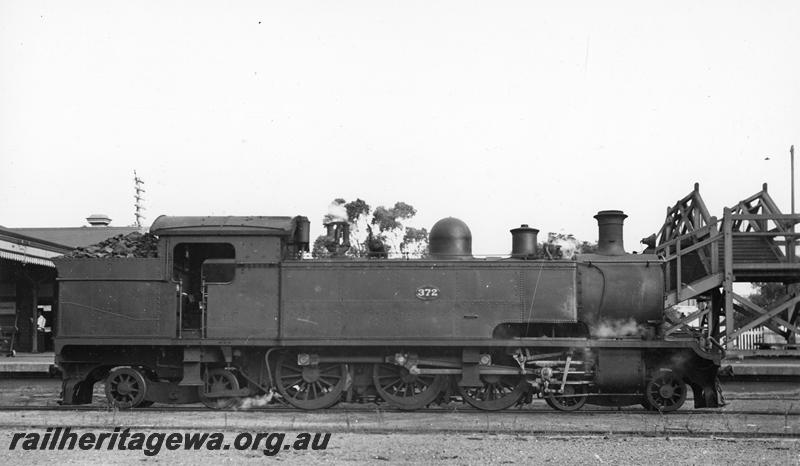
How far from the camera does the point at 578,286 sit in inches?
487

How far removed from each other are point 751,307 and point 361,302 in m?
8.28

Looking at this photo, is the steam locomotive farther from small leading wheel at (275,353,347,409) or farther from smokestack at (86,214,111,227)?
smokestack at (86,214,111,227)

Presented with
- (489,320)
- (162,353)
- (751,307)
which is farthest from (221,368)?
(751,307)

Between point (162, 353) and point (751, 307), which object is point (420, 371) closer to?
point (162, 353)

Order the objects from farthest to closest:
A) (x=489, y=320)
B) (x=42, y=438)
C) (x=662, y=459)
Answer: (x=489, y=320) → (x=42, y=438) → (x=662, y=459)

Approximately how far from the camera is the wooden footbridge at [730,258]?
15047mm

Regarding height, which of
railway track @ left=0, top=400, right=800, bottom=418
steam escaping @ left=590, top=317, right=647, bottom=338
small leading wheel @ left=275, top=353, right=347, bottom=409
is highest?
steam escaping @ left=590, top=317, right=647, bottom=338

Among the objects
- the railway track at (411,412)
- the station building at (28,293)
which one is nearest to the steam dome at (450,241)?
the railway track at (411,412)

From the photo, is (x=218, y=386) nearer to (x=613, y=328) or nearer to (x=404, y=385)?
(x=404, y=385)

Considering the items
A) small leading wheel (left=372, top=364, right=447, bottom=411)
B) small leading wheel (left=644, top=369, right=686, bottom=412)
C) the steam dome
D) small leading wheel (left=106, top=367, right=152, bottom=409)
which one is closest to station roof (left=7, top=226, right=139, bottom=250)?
small leading wheel (left=106, top=367, right=152, bottom=409)

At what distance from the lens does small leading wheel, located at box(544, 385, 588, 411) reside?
12242 mm

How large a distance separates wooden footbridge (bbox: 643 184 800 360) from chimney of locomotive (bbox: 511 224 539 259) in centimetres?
299

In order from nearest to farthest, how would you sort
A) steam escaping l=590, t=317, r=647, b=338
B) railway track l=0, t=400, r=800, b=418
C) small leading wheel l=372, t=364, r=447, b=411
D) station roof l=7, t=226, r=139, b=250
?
railway track l=0, t=400, r=800, b=418 → small leading wheel l=372, t=364, r=447, b=411 → steam escaping l=590, t=317, r=647, b=338 → station roof l=7, t=226, r=139, b=250

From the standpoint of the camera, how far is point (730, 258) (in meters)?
14.9
